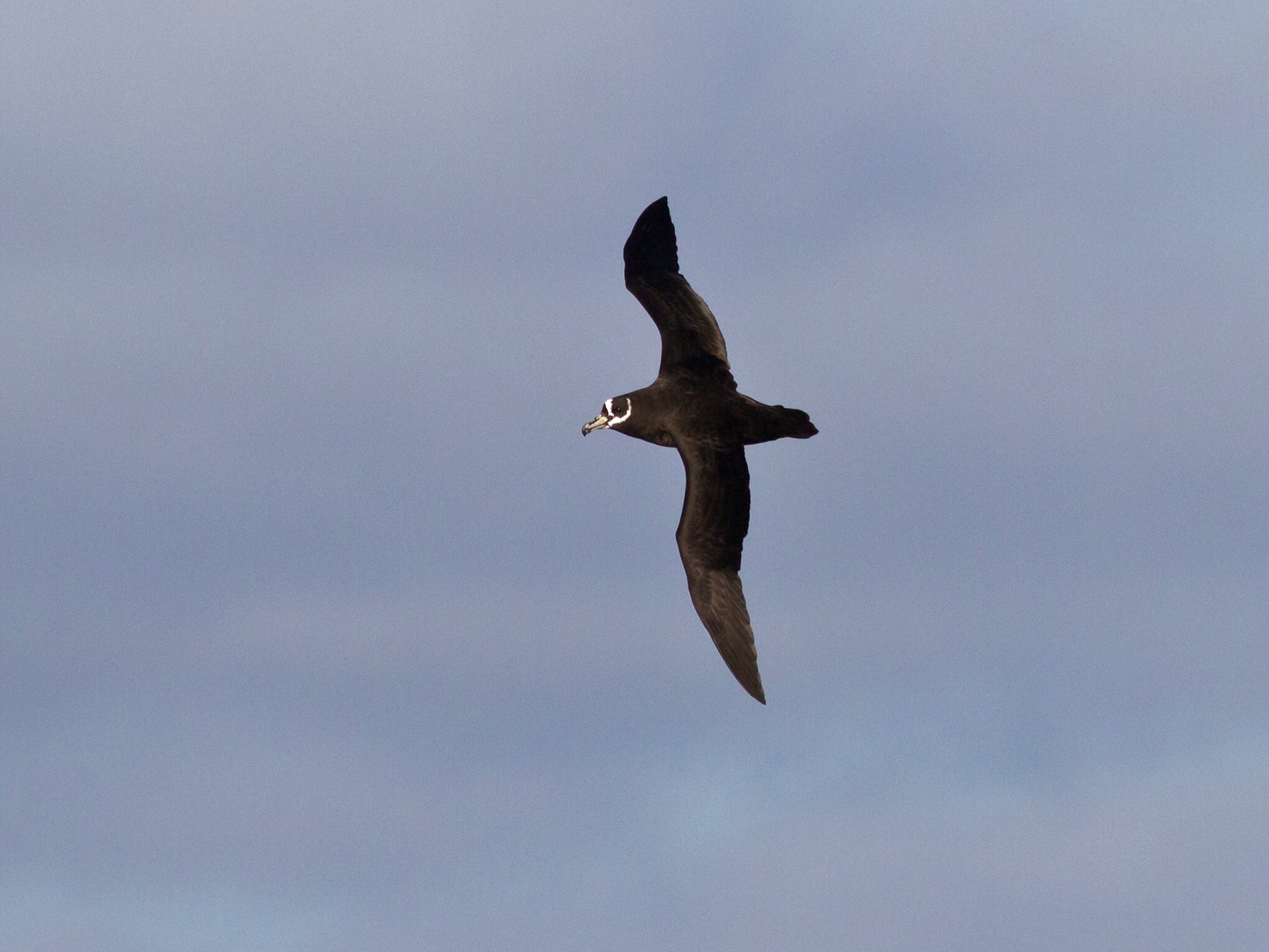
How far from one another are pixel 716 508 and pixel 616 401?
1.97 metres

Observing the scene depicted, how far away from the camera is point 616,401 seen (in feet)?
86.8

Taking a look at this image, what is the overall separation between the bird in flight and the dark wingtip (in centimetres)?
58

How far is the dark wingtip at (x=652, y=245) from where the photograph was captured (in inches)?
1072

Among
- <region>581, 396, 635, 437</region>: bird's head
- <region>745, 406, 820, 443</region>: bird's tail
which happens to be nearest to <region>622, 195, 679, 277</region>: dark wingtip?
<region>581, 396, 635, 437</region>: bird's head

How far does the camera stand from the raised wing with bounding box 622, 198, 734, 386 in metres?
26.7

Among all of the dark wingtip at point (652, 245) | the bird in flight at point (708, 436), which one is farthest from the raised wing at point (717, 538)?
the dark wingtip at point (652, 245)

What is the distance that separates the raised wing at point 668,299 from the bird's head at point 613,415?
71cm

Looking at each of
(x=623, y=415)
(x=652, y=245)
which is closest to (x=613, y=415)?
(x=623, y=415)

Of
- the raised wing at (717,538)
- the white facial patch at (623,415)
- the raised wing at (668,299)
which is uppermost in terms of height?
the raised wing at (668,299)

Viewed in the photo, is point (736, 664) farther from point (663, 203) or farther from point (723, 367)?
point (663, 203)

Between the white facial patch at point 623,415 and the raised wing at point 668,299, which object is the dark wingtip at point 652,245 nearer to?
the raised wing at point 668,299

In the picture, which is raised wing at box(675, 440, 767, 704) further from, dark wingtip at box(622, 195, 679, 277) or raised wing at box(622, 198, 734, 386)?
dark wingtip at box(622, 195, 679, 277)

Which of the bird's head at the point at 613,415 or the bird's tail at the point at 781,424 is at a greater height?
the bird's head at the point at 613,415

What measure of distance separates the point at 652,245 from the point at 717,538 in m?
4.24
